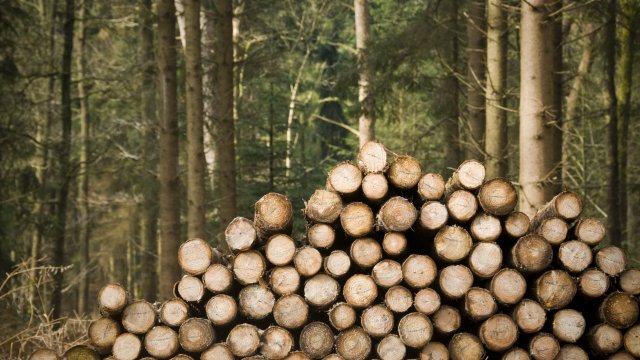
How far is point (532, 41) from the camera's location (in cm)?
669

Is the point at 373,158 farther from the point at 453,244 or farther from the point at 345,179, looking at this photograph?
the point at 453,244

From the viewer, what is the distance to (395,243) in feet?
14.9

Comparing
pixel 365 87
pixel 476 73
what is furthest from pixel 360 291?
pixel 365 87

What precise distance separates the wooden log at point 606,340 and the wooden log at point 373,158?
1872 mm

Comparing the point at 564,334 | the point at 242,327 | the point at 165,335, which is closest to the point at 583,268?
the point at 564,334

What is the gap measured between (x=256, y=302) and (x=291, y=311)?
0.26m

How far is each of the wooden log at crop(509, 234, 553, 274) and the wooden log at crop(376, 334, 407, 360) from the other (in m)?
1.00

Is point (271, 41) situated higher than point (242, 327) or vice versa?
point (271, 41)

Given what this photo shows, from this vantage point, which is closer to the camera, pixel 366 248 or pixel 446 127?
pixel 366 248

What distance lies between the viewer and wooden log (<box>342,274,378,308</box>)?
4.51 metres

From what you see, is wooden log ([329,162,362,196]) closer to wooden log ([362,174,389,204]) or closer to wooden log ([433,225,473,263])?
wooden log ([362,174,389,204])

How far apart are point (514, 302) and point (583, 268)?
54 cm

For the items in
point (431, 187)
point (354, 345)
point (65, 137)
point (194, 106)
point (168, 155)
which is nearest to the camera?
point (354, 345)

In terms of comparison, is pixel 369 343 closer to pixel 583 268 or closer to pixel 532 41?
pixel 583 268
